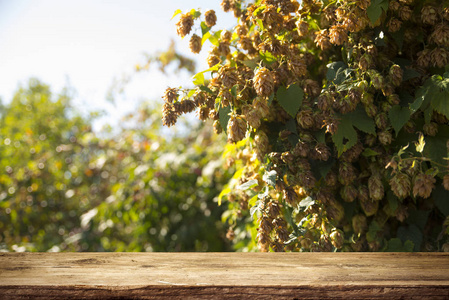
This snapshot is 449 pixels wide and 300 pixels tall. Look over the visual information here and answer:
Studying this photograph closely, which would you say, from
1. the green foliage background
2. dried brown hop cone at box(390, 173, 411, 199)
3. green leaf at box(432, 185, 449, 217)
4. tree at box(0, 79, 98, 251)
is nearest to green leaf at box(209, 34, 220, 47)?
dried brown hop cone at box(390, 173, 411, 199)

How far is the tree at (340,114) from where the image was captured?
3.77 feet

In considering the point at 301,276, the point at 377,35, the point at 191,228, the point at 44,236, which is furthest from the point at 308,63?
the point at 44,236

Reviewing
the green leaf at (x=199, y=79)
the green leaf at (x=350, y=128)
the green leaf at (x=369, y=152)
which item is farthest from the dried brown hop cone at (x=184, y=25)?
the green leaf at (x=369, y=152)

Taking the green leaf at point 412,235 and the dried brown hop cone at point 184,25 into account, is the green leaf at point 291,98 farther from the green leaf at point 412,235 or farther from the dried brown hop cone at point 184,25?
the green leaf at point 412,235

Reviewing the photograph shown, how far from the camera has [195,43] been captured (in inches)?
55.0

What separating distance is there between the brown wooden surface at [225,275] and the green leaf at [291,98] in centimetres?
39

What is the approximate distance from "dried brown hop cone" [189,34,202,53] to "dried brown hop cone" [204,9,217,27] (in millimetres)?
68

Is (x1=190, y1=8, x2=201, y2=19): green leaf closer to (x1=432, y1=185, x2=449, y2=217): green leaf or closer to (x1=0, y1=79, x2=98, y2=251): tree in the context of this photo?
(x1=432, y1=185, x2=449, y2=217): green leaf

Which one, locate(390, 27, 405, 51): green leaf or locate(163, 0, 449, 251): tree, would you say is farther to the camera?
locate(390, 27, 405, 51): green leaf

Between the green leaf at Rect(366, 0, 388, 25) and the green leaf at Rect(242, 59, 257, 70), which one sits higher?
the green leaf at Rect(366, 0, 388, 25)

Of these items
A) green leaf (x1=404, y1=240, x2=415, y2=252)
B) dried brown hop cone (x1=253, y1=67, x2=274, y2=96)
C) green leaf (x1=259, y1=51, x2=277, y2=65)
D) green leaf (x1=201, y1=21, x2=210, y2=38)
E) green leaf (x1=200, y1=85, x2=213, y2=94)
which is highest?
green leaf (x1=201, y1=21, x2=210, y2=38)

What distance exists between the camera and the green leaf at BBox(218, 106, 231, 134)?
1193mm

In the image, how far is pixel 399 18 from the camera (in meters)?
1.28

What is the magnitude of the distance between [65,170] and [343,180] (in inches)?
168
